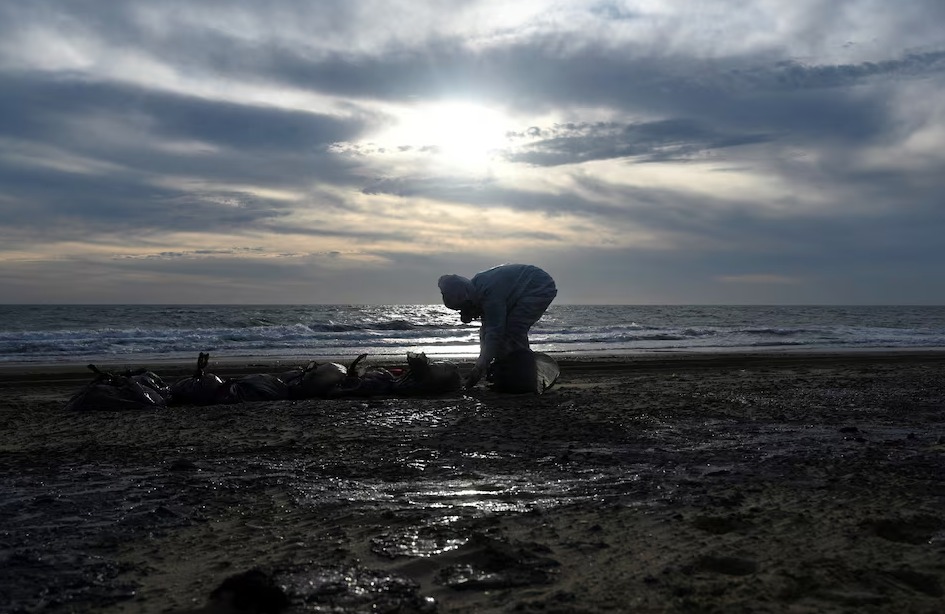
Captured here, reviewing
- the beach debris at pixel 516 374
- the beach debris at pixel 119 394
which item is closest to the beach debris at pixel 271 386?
the beach debris at pixel 119 394

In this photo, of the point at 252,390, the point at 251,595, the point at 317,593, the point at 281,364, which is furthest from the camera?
the point at 281,364

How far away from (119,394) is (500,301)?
14.5 ft

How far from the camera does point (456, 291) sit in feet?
29.9

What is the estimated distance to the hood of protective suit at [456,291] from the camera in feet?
29.9

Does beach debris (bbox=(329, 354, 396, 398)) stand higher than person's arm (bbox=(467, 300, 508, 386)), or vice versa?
person's arm (bbox=(467, 300, 508, 386))

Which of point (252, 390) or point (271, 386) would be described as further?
point (271, 386)

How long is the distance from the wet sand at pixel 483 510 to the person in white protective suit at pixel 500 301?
190cm

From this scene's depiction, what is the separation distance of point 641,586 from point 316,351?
18786mm

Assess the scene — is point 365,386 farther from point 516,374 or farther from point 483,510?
point 483,510

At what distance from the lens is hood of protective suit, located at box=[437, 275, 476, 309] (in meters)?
9.11

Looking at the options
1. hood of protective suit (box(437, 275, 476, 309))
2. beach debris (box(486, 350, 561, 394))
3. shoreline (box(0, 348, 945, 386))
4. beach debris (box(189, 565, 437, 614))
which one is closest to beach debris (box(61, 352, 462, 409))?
beach debris (box(486, 350, 561, 394))

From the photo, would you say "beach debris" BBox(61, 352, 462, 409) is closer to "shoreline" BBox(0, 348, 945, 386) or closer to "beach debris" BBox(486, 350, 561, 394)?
"beach debris" BBox(486, 350, 561, 394)

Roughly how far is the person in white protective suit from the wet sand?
75.0 inches

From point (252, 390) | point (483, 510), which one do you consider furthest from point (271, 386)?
point (483, 510)
